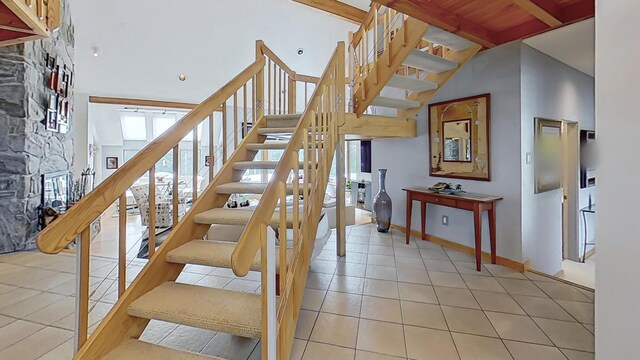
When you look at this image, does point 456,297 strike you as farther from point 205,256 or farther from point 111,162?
point 111,162

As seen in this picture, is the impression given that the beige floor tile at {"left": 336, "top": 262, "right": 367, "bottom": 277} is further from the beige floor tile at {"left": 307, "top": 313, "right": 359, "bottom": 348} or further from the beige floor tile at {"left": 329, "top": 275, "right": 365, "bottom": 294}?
the beige floor tile at {"left": 307, "top": 313, "right": 359, "bottom": 348}

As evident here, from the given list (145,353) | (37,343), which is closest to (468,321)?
(145,353)

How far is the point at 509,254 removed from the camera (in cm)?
324

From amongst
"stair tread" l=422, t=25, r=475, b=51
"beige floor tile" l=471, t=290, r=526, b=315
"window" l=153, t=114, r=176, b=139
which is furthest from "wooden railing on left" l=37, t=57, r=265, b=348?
"window" l=153, t=114, r=176, b=139

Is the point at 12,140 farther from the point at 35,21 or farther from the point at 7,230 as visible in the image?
the point at 35,21

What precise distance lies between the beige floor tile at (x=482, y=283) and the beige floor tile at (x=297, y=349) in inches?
66.1

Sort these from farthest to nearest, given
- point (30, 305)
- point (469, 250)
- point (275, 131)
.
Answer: point (469, 250), point (275, 131), point (30, 305)

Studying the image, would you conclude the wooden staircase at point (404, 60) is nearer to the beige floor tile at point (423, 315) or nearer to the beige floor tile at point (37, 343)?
the beige floor tile at point (423, 315)

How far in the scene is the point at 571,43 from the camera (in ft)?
10.3

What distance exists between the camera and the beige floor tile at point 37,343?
1.76 m

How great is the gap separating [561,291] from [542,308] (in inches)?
18.0

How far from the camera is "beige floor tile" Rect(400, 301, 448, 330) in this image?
2111 mm

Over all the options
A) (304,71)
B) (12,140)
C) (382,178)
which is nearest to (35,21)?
(12,140)

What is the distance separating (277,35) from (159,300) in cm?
581
